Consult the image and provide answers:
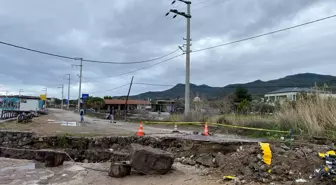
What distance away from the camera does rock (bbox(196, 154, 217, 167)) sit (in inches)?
356

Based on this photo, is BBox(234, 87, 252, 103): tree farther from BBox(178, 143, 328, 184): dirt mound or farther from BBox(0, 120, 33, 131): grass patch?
BBox(178, 143, 328, 184): dirt mound

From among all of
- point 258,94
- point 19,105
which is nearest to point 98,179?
point 19,105

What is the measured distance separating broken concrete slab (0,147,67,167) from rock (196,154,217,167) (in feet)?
19.1

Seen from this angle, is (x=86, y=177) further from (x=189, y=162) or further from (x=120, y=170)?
(x=189, y=162)

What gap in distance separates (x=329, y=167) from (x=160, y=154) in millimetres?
4452

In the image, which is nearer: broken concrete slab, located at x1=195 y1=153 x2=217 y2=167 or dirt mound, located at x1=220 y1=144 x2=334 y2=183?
dirt mound, located at x1=220 y1=144 x2=334 y2=183

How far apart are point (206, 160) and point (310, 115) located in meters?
5.84

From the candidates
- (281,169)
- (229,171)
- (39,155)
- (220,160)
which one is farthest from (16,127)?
(281,169)

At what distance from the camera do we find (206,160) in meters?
9.49

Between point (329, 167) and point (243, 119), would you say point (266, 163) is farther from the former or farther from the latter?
point (243, 119)

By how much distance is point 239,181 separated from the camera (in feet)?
23.5

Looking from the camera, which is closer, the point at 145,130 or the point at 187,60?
the point at 145,130

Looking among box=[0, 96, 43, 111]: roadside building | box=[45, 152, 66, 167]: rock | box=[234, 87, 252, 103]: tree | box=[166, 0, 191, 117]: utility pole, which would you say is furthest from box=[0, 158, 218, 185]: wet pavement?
box=[234, 87, 252, 103]: tree

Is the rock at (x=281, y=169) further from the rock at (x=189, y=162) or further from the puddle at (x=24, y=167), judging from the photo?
the puddle at (x=24, y=167)
